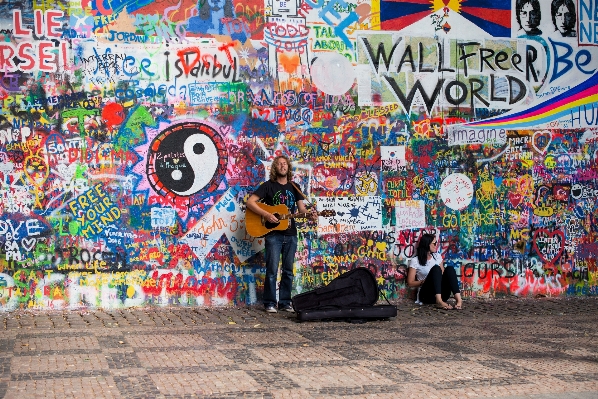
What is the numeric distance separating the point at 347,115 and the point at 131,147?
2889 mm

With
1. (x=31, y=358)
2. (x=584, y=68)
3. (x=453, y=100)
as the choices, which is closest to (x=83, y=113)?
(x=31, y=358)

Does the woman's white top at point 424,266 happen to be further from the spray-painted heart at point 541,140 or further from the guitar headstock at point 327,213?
the spray-painted heart at point 541,140

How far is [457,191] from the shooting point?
41.8ft

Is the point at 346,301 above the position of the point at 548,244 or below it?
below

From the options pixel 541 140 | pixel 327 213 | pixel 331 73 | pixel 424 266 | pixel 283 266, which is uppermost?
pixel 331 73

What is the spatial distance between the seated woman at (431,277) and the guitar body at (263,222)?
200 cm

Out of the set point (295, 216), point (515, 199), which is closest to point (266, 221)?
point (295, 216)

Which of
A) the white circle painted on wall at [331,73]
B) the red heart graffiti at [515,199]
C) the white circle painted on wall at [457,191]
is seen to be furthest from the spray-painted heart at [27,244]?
the red heart graffiti at [515,199]

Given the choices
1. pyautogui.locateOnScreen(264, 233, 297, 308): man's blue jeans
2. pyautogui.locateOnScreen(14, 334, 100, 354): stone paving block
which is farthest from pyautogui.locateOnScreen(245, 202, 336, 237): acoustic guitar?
pyautogui.locateOnScreen(14, 334, 100, 354): stone paving block

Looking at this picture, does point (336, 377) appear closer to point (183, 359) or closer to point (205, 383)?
point (205, 383)

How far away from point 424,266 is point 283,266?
1.96 metres

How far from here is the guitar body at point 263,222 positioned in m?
11.5

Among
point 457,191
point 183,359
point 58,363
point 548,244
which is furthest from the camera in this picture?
point 548,244

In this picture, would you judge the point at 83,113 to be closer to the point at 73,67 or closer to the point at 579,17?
the point at 73,67
